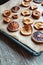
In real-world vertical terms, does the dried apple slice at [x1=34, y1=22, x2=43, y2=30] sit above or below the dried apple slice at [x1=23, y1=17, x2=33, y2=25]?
below

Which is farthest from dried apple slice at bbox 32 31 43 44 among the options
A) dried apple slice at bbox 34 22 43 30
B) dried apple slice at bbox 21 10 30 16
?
dried apple slice at bbox 21 10 30 16

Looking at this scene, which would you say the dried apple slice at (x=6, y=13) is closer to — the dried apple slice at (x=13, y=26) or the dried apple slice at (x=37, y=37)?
the dried apple slice at (x=13, y=26)

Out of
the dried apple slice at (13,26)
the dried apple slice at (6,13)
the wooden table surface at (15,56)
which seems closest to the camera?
the wooden table surface at (15,56)

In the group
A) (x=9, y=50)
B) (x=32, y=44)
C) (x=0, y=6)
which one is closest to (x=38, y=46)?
(x=32, y=44)

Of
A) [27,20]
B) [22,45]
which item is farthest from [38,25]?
[22,45]

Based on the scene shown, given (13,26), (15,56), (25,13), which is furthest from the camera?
(25,13)

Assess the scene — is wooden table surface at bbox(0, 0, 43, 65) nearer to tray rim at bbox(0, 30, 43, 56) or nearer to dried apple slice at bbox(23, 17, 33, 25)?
tray rim at bbox(0, 30, 43, 56)

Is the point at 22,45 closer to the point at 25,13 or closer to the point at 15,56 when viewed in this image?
the point at 15,56

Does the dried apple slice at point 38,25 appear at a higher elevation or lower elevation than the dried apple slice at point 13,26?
lower

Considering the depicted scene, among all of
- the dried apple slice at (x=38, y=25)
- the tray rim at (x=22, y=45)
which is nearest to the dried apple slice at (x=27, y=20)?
the dried apple slice at (x=38, y=25)
